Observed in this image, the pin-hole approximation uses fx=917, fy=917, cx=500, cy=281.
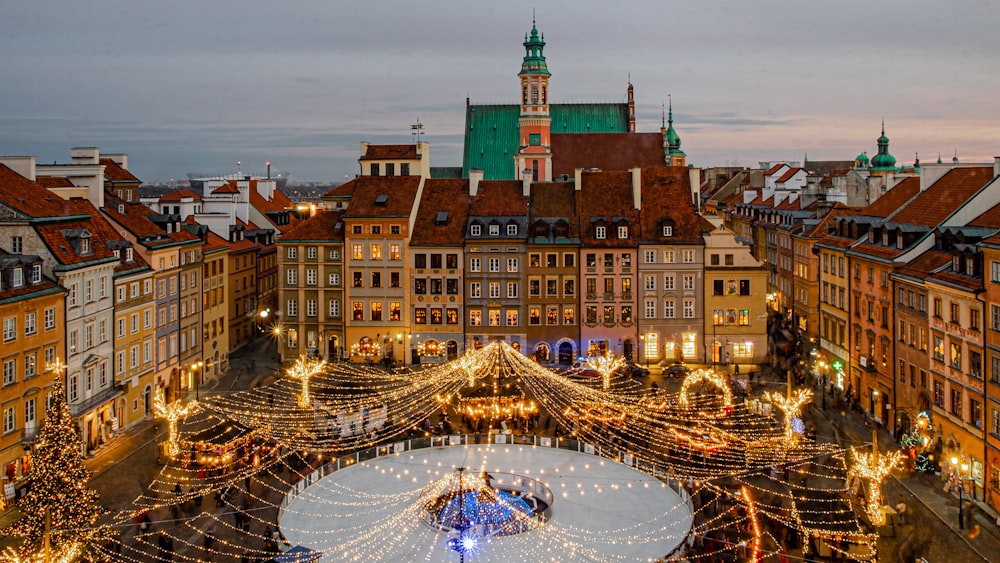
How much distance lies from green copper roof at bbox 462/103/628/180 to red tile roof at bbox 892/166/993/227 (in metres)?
58.6

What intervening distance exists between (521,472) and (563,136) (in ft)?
233

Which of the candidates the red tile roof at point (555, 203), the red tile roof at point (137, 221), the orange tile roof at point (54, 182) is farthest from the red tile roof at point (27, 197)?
the red tile roof at point (555, 203)

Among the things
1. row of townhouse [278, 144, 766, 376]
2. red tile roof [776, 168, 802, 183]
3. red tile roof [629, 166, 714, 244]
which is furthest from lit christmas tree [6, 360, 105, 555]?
red tile roof [776, 168, 802, 183]

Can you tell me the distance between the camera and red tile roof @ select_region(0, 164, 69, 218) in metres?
43.8

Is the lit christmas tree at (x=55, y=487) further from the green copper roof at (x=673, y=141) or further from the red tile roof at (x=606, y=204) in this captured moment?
the green copper roof at (x=673, y=141)

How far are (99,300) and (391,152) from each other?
33.4m

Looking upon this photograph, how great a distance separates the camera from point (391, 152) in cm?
7575

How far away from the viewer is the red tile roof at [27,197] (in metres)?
43.8

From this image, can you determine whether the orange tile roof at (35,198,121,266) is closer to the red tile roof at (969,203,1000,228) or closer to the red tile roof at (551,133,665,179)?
the red tile roof at (969,203,1000,228)

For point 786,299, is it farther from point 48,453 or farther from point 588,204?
point 48,453

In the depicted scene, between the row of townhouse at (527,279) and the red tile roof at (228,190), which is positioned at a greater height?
the red tile roof at (228,190)

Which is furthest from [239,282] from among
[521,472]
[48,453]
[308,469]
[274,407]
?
[48,453]

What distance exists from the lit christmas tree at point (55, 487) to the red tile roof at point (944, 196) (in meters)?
41.2

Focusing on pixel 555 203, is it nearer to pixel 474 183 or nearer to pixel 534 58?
pixel 474 183
